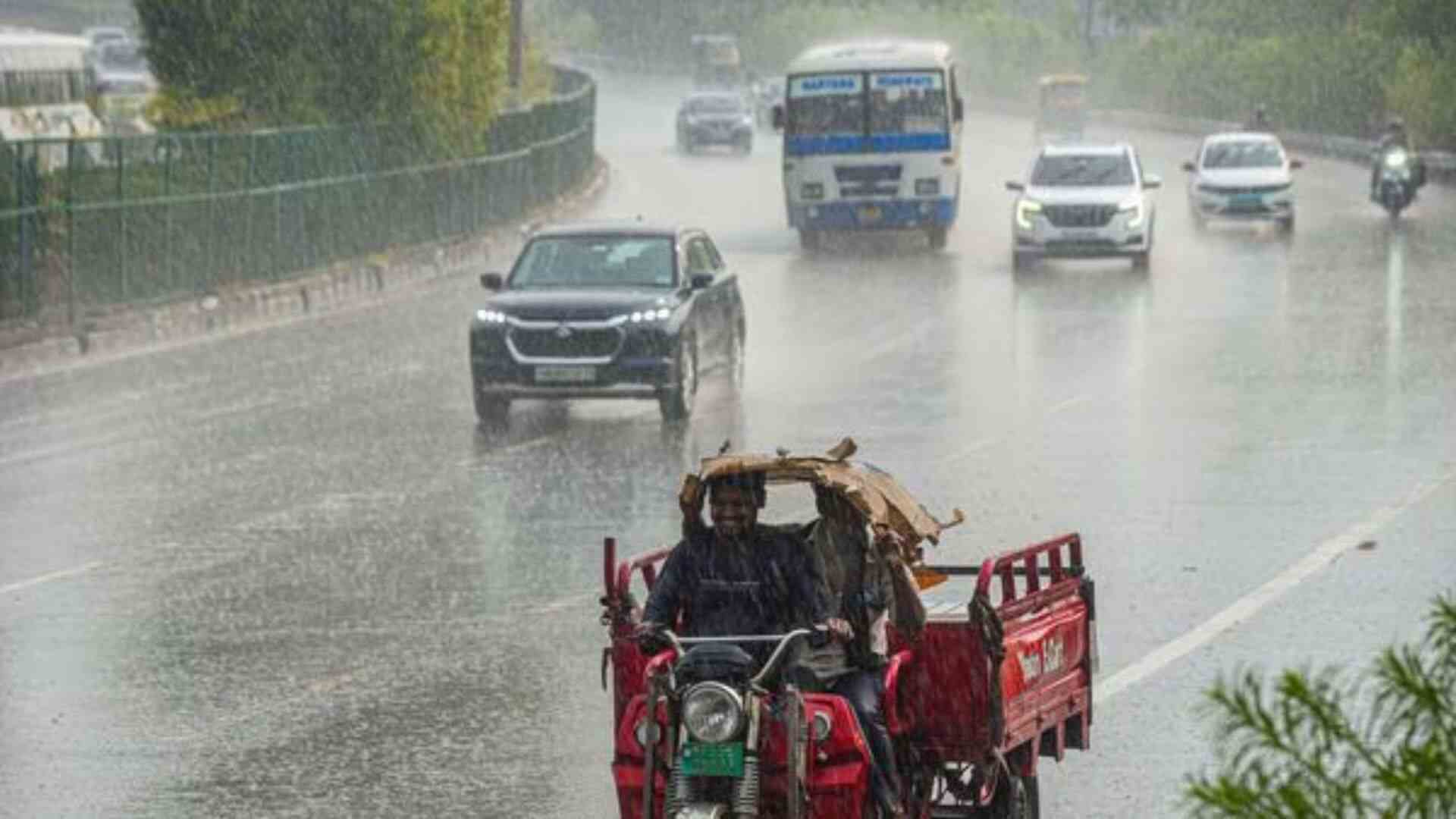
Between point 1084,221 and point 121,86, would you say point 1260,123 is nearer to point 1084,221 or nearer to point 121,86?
point 121,86

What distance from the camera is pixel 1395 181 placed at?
55.9 metres

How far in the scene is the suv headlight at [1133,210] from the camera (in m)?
44.2

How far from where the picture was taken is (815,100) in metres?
51.1

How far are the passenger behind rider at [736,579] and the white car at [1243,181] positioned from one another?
44.0m

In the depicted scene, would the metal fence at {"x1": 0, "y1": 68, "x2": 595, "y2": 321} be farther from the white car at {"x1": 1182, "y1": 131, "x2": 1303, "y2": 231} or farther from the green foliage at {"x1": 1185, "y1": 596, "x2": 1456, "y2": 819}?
the green foliage at {"x1": 1185, "y1": 596, "x2": 1456, "y2": 819}

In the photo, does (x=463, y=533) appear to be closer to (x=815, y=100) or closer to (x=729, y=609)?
(x=729, y=609)

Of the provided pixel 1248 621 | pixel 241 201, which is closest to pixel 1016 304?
pixel 241 201

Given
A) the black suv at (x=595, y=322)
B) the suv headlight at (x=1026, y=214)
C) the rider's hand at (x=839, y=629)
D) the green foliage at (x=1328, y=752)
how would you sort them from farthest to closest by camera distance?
the suv headlight at (x=1026, y=214) → the black suv at (x=595, y=322) → the rider's hand at (x=839, y=629) → the green foliage at (x=1328, y=752)

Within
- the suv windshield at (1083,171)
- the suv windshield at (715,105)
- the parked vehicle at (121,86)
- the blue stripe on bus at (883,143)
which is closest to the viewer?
the suv windshield at (1083,171)

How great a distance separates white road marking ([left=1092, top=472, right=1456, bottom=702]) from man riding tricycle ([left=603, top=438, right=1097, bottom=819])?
11.6ft

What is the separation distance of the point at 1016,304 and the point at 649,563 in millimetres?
28146

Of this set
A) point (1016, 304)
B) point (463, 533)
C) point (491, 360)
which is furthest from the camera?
point (1016, 304)

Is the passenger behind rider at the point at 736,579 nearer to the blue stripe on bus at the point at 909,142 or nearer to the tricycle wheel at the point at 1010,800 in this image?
the tricycle wheel at the point at 1010,800

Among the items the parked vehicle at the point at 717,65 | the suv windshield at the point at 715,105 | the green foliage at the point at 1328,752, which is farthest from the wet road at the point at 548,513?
the parked vehicle at the point at 717,65
